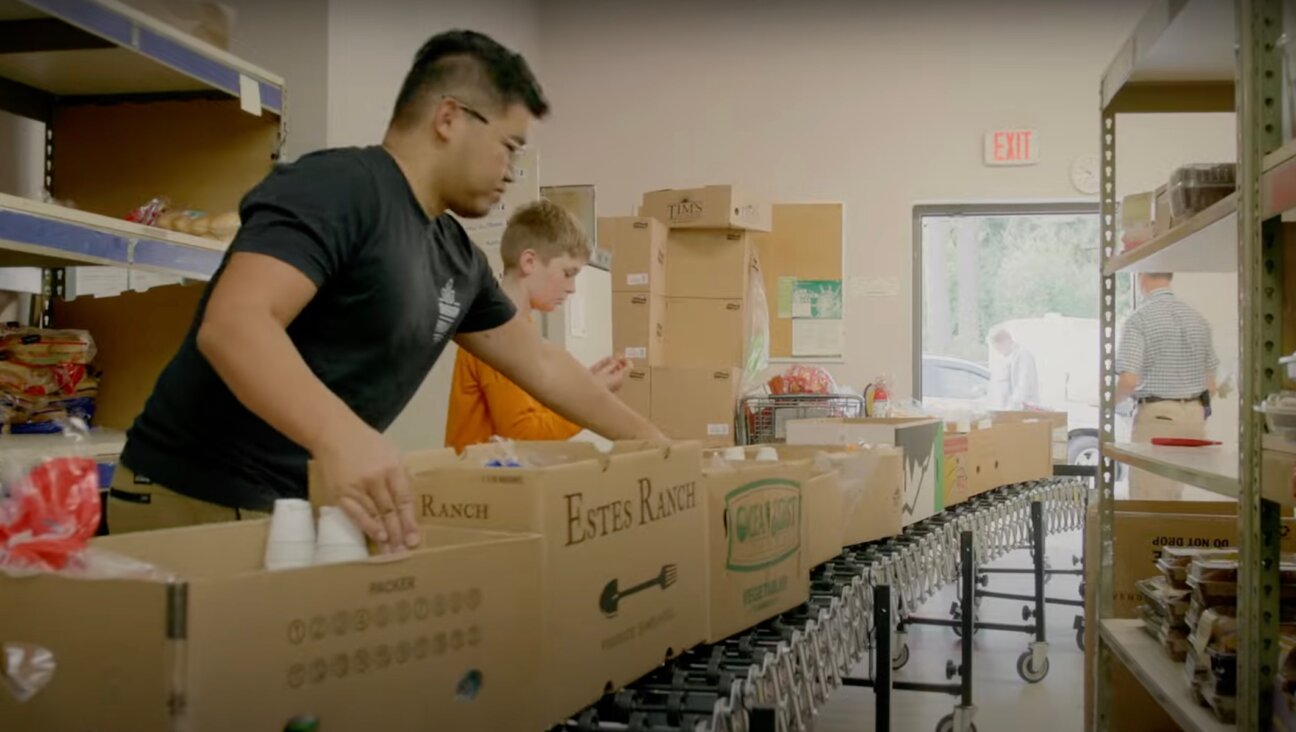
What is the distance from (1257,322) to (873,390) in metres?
2.77

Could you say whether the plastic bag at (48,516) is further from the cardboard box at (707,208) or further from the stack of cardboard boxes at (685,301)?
the cardboard box at (707,208)

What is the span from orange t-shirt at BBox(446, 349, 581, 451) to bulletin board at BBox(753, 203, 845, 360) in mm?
3110

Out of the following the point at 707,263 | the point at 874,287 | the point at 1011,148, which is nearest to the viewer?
the point at 707,263

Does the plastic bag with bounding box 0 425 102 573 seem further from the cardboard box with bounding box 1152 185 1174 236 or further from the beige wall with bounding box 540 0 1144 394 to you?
the beige wall with bounding box 540 0 1144 394

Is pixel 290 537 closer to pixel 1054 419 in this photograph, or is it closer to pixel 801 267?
pixel 1054 419

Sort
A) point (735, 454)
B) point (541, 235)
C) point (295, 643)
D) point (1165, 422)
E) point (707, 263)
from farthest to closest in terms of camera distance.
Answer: point (1165, 422) < point (707, 263) < point (541, 235) < point (735, 454) < point (295, 643)

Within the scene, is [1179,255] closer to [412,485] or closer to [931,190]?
[412,485]

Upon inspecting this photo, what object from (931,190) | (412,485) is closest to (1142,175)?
(931,190)

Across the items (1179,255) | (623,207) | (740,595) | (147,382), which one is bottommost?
(740,595)

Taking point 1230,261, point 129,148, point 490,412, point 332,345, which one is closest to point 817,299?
point 1230,261

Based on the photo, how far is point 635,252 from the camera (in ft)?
14.9

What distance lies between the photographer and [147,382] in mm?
3020

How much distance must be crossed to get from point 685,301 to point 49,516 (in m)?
3.84

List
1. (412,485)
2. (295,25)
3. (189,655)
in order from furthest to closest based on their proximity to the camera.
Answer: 1. (295,25)
2. (412,485)
3. (189,655)
